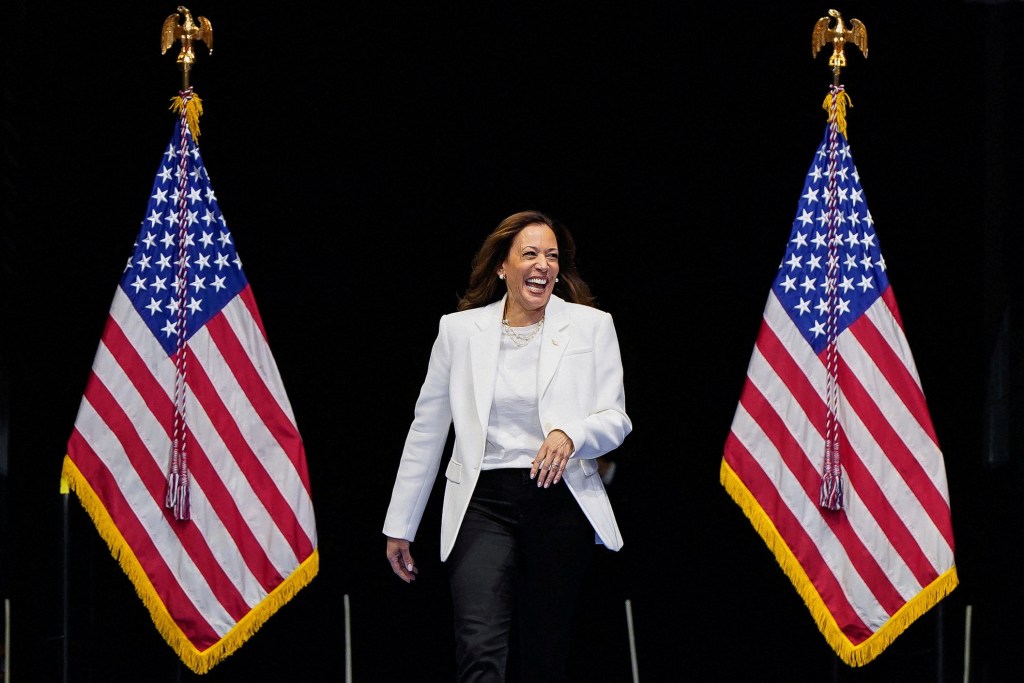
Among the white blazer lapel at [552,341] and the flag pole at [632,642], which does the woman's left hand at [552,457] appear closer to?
the white blazer lapel at [552,341]

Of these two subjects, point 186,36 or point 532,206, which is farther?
point 532,206

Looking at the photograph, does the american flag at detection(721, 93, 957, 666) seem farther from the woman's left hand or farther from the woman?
the woman's left hand

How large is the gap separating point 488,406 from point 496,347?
0.20 m

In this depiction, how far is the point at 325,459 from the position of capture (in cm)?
507

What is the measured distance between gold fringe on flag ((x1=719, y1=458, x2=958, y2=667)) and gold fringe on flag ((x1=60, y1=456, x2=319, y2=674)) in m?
1.56

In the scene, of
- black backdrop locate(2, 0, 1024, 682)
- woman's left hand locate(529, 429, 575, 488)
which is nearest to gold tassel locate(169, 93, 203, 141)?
black backdrop locate(2, 0, 1024, 682)

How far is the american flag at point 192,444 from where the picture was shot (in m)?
4.49

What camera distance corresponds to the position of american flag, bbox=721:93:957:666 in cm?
447

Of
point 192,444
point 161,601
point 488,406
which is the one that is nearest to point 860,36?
point 488,406

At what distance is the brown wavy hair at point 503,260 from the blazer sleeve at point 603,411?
27 centimetres

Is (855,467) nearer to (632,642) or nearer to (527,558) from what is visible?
(632,642)

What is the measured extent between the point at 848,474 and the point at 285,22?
278 cm

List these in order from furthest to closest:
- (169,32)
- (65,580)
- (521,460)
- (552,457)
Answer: (169,32)
(65,580)
(521,460)
(552,457)

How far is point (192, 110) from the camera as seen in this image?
4699 mm
